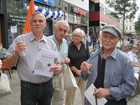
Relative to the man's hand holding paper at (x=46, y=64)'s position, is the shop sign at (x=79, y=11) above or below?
above

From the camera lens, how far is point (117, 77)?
270cm

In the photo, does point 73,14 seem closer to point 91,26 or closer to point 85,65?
point 91,26

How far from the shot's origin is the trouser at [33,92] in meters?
3.32

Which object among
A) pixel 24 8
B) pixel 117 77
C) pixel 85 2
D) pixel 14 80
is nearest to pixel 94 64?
pixel 117 77

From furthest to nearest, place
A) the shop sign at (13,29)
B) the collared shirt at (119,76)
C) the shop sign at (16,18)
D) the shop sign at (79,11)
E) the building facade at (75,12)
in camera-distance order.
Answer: the shop sign at (79,11) → the building facade at (75,12) → the shop sign at (16,18) → the shop sign at (13,29) → the collared shirt at (119,76)

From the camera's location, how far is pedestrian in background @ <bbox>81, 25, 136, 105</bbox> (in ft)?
8.77

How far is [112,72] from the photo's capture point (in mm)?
2695

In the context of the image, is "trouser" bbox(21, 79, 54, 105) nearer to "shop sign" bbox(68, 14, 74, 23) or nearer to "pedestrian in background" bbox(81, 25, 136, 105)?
"pedestrian in background" bbox(81, 25, 136, 105)

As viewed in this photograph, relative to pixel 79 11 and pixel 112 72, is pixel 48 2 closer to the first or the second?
pixel 79 11

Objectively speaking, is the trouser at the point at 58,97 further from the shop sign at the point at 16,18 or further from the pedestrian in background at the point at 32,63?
the shop sign at the point at 16,18

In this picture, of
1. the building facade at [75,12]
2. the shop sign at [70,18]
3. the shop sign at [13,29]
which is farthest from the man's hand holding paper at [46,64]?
the shop sign at [70,18]

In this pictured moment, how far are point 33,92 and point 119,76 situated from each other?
3.85ft

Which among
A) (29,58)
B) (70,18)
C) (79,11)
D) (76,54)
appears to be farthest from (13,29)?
(79,11)

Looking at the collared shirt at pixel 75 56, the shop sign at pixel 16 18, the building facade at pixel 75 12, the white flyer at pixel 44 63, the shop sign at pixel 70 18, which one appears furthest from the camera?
the shop sign at pixel 70 18
